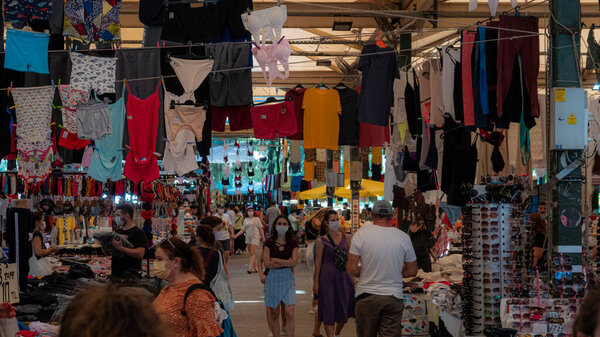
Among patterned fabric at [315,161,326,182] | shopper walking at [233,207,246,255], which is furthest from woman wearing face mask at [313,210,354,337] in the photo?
shopper walking at [233,207,246,255]

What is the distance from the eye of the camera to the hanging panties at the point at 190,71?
27.2 feet

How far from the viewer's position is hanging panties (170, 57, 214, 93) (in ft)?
27.2

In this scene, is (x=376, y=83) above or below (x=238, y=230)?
above

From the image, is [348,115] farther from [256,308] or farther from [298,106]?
[256,308]

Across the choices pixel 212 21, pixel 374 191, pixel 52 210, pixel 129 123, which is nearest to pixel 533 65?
pixel 212 21

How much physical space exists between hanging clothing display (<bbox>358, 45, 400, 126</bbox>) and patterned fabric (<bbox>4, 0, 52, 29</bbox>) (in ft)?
11.5

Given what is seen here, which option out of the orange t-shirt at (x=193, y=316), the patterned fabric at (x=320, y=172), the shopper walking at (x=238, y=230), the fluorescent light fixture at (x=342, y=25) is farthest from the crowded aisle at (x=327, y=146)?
the shopper walking at (x=238, y=230)

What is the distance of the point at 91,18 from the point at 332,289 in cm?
412

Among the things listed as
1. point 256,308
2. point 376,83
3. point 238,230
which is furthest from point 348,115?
point 238,230

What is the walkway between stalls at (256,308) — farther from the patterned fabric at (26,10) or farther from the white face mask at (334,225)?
the patterned fabric at (26,10)

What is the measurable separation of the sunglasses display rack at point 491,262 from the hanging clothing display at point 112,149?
4.20 m

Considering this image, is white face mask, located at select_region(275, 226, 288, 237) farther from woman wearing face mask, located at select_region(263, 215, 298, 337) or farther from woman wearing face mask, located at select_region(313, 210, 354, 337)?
woman wearing face mask, located at select_region(313, 210, 354, 337)

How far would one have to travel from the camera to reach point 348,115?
973 cm

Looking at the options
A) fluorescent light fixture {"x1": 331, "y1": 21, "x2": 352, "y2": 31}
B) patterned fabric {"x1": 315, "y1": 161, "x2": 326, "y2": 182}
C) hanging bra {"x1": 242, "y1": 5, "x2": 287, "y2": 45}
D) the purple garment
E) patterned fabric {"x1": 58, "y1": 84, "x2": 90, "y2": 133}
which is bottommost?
the purple garment
